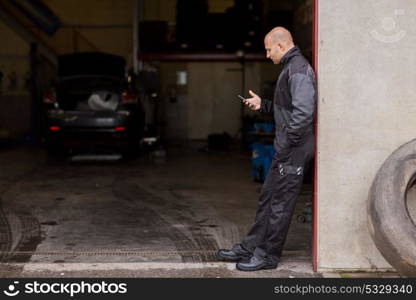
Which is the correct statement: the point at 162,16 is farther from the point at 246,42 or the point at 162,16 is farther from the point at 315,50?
the point at 315,50

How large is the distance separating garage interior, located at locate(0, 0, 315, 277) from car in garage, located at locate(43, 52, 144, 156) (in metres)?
0.34

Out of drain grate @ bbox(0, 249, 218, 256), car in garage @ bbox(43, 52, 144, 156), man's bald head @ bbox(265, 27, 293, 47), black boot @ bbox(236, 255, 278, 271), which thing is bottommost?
drain grate @ bbox(0, 249, 218, 256)

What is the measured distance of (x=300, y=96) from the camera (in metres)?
4.29

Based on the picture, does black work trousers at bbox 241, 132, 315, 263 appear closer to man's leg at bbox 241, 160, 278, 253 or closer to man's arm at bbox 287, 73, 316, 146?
man's leg at bbox 241, 160, 278, 253

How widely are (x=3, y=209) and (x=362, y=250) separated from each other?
4599mm

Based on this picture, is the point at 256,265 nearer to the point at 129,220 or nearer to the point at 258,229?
the point at 258,229

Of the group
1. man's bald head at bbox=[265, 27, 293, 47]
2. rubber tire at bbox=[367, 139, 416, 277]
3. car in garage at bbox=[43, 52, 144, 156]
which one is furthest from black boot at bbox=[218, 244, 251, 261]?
car in garage at bbox=[43, 52, 144, 156]

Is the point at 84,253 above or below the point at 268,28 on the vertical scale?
below

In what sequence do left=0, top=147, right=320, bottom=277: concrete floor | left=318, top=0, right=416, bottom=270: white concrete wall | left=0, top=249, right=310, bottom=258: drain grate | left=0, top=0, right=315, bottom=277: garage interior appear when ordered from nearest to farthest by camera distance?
1. left=318, top=0, right=416, bottom=270: white concrete wall
2. left=0, top=147, right=320, bottom=277: concrete floor
3. left=0, top=249, right=310, bottom=258: drain grate
4. left=0, top=0, right=315, bottom=277: garage interior

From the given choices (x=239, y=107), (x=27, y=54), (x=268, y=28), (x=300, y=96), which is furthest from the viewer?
(x=239, y=107)

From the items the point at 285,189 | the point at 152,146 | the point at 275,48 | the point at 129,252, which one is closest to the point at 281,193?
the point at 285,189

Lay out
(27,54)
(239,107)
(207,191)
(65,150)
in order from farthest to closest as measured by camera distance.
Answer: (239,107) < (27,54) < (65,150) < (207,191)

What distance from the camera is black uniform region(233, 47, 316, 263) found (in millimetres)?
4301

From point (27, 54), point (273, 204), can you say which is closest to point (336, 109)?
point (273, 204)
